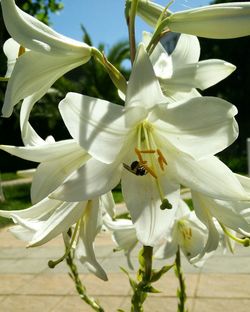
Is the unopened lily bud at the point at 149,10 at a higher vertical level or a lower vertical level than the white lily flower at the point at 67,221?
higher

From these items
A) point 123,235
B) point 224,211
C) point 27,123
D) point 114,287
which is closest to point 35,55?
point 27,123

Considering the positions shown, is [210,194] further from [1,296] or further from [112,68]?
[1,296]

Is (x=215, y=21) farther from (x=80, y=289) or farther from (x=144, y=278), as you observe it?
(x=80, y=289)

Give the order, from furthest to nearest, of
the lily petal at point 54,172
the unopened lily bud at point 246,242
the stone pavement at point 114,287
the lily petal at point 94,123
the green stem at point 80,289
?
the stone pavement at point 114,287, the green stem at point 80,289, the unopened lily bud at point 246,242, the lily petal at point 54,172, the lily petal at point 94,123

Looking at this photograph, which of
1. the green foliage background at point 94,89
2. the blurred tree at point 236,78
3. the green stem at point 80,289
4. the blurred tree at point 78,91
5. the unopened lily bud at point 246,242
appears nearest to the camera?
the unopened lily bud at point 246,242

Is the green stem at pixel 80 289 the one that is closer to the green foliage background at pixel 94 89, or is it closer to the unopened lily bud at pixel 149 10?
the unopened lily bud at pixel 149 10

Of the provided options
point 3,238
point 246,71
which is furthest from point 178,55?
point 246,71

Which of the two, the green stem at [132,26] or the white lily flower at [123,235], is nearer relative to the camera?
the green stem at [132,26]

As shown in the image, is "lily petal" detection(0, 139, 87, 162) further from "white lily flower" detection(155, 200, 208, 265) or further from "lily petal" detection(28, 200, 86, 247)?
"white lily flower" detection(155, 200, 208, 265)

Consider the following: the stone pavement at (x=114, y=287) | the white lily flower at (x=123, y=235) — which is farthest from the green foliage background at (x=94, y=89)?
the white lily flower at (x=123, y=235)

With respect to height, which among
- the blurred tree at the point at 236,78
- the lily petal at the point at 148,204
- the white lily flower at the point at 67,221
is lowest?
the blurred tree at the point at 236,78
